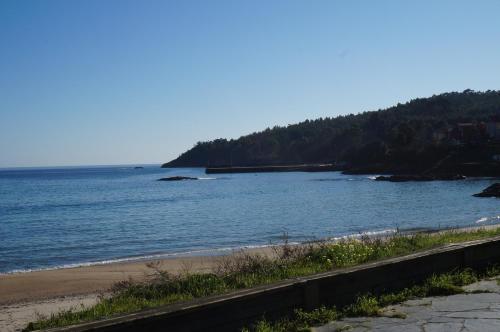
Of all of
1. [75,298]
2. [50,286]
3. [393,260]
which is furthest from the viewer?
[50,286]

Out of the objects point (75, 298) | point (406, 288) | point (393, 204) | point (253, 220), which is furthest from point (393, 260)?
point (393, 204)

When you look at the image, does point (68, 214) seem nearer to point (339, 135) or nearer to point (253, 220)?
point (253, 220)

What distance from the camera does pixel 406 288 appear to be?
22.7 ft

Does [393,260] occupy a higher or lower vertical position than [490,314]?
higher

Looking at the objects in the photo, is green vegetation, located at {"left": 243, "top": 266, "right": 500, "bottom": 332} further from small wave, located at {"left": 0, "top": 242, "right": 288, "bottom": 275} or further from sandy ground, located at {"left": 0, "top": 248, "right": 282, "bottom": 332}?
small wave, located at {"left": 0, "top": 242, "right": 288, "bottom": 275}

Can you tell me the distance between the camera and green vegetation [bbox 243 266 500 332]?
558 cm

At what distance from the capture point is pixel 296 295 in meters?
5.84

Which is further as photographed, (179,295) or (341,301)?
(179,295)

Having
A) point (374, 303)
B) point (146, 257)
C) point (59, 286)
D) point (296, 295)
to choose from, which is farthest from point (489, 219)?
point (296, 295)

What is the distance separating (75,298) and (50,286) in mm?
2808

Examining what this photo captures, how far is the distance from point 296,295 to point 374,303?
1024mm

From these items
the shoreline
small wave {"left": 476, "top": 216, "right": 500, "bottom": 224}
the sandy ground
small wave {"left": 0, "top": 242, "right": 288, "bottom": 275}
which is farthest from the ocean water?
the sandy ground

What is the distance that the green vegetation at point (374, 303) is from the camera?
558cm

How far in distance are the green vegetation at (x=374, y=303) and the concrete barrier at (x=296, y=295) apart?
85 millimetres
